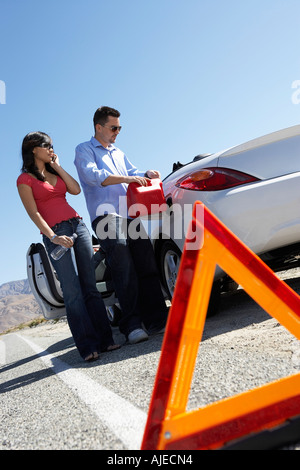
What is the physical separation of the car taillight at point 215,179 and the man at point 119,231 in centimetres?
45

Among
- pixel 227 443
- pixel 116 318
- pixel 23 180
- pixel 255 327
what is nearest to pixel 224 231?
pixel 227 443

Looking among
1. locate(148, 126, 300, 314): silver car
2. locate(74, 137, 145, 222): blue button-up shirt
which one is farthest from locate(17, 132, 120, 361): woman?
locate(148, 126, 300, 314): silver car

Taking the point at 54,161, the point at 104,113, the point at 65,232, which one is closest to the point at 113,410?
the point at 65,232

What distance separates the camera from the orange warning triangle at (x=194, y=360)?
130cm

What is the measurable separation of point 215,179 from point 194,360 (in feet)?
8.24

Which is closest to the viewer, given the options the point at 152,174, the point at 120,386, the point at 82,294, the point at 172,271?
the point at 120,386

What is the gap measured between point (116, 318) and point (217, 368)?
13.3ft

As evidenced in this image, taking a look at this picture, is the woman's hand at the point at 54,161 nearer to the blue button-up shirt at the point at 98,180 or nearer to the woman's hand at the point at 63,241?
the blue button-up shirt at the point at 98,180

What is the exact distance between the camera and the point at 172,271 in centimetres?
444

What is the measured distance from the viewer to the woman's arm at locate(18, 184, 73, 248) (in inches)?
A: 149

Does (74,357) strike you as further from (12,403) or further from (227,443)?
(227,443)

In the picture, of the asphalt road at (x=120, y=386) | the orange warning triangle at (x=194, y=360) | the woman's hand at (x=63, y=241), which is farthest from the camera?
the woman's hand at (x=63, y=241)

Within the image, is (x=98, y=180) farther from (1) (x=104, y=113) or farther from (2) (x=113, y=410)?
(2) (x=113, y=410)

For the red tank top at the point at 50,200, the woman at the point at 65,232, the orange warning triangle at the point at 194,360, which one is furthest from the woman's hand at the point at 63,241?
the orange warning triangle at the point at 194,360
